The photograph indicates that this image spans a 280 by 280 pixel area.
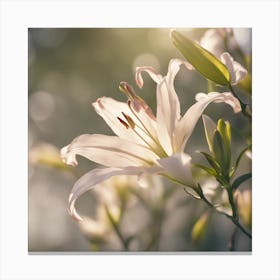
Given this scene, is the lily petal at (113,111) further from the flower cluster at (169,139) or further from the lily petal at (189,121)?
the lily petal at (189,121)

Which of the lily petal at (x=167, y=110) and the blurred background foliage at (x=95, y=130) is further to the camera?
the blurred background foliage at (x=95, y=130)

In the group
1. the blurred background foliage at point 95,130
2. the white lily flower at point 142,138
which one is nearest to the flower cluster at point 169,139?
the white lily flower at point 142,138

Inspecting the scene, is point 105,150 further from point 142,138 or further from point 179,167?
point 179,167

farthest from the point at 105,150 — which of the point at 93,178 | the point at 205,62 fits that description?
the point at 205,62
